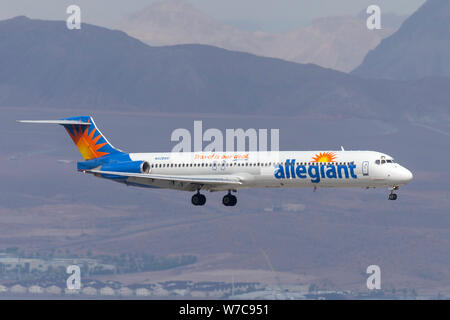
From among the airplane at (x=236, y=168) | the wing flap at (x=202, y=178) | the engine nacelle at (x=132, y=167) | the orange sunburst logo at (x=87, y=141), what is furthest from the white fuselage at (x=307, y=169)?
the orange sunburst logo at (x=87, y=141)

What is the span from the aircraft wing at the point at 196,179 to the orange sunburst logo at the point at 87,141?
13.4 ft

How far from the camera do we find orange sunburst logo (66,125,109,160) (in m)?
84.2

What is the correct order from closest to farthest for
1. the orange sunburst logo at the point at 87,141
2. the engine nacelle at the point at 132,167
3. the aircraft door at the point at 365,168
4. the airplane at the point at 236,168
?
the aircraft door at the point at 365,168
the airplane at the point at 236,168
the engine nacelle at the point at 132,167
the orange sunburst logo at the point at 87,141

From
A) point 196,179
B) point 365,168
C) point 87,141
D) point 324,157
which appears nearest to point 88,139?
point 87,141

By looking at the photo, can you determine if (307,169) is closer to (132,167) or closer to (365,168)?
(365,168)

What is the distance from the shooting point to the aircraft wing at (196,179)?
3014 inches

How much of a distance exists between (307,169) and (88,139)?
2020 centimetres

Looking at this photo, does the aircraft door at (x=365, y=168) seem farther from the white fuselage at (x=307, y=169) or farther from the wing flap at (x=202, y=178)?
the wing flap at (x=202, y=178)

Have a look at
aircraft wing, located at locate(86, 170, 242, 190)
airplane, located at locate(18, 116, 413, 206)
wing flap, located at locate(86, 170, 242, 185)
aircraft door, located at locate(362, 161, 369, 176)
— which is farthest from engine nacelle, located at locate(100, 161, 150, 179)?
aircraft door, located at locate(362, 161, 369, 176)

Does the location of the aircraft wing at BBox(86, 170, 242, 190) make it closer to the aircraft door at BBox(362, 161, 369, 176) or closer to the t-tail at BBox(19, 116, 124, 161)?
the t-tail at BBox(19, 116, 124, 161)

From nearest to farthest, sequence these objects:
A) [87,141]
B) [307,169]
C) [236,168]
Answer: [307,169] → [236,168] → [87,141]

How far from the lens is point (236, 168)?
251 feet
